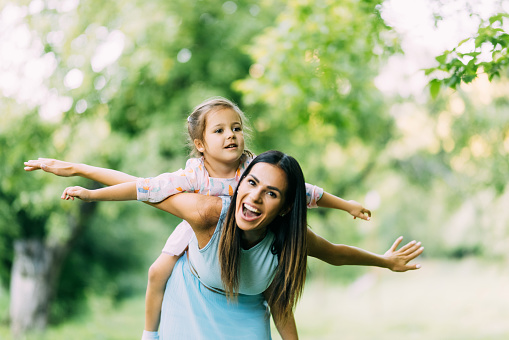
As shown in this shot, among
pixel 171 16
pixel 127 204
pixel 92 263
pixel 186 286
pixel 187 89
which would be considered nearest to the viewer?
pixel 186 286

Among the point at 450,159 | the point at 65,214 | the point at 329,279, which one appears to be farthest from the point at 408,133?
the point at 329,279

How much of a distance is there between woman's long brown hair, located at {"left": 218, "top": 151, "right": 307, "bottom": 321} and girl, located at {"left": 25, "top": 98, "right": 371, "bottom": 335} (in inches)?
10.2

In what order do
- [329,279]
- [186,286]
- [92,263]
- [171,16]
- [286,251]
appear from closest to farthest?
[286,251] < [186,286] < [171,16] < [92,263] < [329,279]

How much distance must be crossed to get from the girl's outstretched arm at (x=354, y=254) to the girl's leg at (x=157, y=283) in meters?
0.64

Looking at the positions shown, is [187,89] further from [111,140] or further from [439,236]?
[439,236]

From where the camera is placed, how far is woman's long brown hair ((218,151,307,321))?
2070mm

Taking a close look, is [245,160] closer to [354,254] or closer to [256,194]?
[256,194]

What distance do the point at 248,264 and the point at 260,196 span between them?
326mm

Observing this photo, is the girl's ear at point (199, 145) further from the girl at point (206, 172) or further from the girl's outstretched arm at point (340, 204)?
the girl's outstretched arm at point (340, 204)

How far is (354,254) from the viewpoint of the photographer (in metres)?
2.43

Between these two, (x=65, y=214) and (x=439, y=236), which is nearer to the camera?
(x=65, y=214)

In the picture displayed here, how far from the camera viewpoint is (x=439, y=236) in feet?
46.6

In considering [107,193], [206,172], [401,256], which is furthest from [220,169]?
[401,256]

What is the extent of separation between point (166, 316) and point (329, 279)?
15531 millimetres
